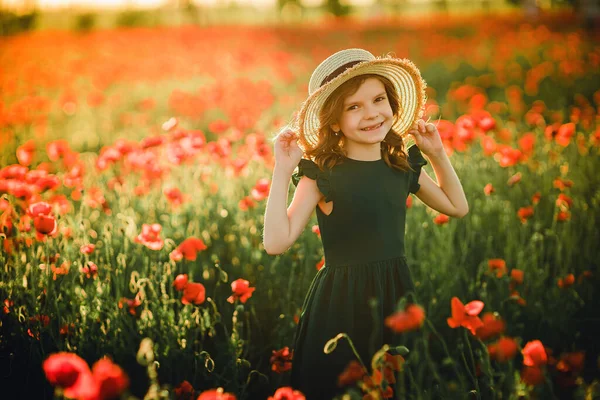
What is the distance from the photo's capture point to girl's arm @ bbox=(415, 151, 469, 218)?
2168mm

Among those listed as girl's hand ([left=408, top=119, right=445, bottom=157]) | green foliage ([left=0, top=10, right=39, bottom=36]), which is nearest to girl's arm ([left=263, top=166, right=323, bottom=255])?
girl's hand ([left=408, top=119, right=445, bottom=157])

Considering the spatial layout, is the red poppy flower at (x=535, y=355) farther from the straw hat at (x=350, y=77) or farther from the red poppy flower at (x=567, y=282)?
the red poppy flower at (x=567, y=282)

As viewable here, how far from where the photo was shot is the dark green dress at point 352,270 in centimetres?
194

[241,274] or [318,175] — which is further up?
[318,175]

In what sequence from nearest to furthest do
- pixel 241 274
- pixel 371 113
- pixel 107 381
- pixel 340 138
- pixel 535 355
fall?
pixel 107 381
pixel 535 355
pixel 371 113
pixel 340 138
pixel 241 274

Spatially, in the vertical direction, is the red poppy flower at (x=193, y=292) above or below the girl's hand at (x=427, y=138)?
below

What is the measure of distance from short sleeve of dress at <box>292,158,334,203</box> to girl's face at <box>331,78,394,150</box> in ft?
0.54

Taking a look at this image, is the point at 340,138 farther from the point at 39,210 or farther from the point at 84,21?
the point at 84,21

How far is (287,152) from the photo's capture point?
73.5 inches

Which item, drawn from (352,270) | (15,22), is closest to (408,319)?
(352,270)

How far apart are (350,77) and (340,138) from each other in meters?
0.24

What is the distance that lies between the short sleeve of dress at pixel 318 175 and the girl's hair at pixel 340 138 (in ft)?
0.10

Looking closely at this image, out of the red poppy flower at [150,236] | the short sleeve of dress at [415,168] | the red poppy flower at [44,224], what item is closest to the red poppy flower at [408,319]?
the short sleeve of dress at [415,168]

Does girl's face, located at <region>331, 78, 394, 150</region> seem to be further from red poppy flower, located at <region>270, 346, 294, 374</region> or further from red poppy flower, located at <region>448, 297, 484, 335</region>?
red poppy flower, located at <region>270, 346, 294, 374</region>
